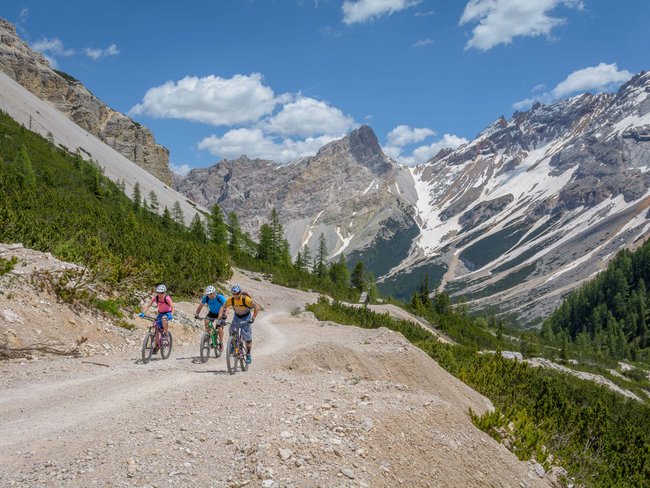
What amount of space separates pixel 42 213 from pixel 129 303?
10578 millimetres

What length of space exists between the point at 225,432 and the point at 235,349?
5727 mm

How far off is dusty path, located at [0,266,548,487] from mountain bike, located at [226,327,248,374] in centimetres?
41

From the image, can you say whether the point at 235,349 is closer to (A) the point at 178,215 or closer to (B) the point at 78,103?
(A) the point at 178,215

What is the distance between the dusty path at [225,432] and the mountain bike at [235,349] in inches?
16.2

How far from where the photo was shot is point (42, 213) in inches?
1065

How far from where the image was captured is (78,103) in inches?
5876

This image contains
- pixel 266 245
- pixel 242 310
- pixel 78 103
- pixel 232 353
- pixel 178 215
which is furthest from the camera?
pixel 78 103

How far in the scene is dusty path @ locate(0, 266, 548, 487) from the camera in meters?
6.82

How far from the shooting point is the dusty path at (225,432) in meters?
6.82

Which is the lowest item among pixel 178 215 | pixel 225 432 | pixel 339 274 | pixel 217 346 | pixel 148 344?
pixel 225 432

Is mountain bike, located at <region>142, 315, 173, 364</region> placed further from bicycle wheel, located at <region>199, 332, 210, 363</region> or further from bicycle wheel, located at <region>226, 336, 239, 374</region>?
bicycle wheel, located at <region>226, 336, 239, 374</region>

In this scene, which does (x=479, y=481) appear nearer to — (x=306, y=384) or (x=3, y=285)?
(x=306, y=384)

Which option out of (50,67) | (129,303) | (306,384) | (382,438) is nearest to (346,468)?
→ (382,438)

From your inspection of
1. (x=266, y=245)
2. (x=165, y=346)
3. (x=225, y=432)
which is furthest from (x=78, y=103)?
(x=225, y=432)
